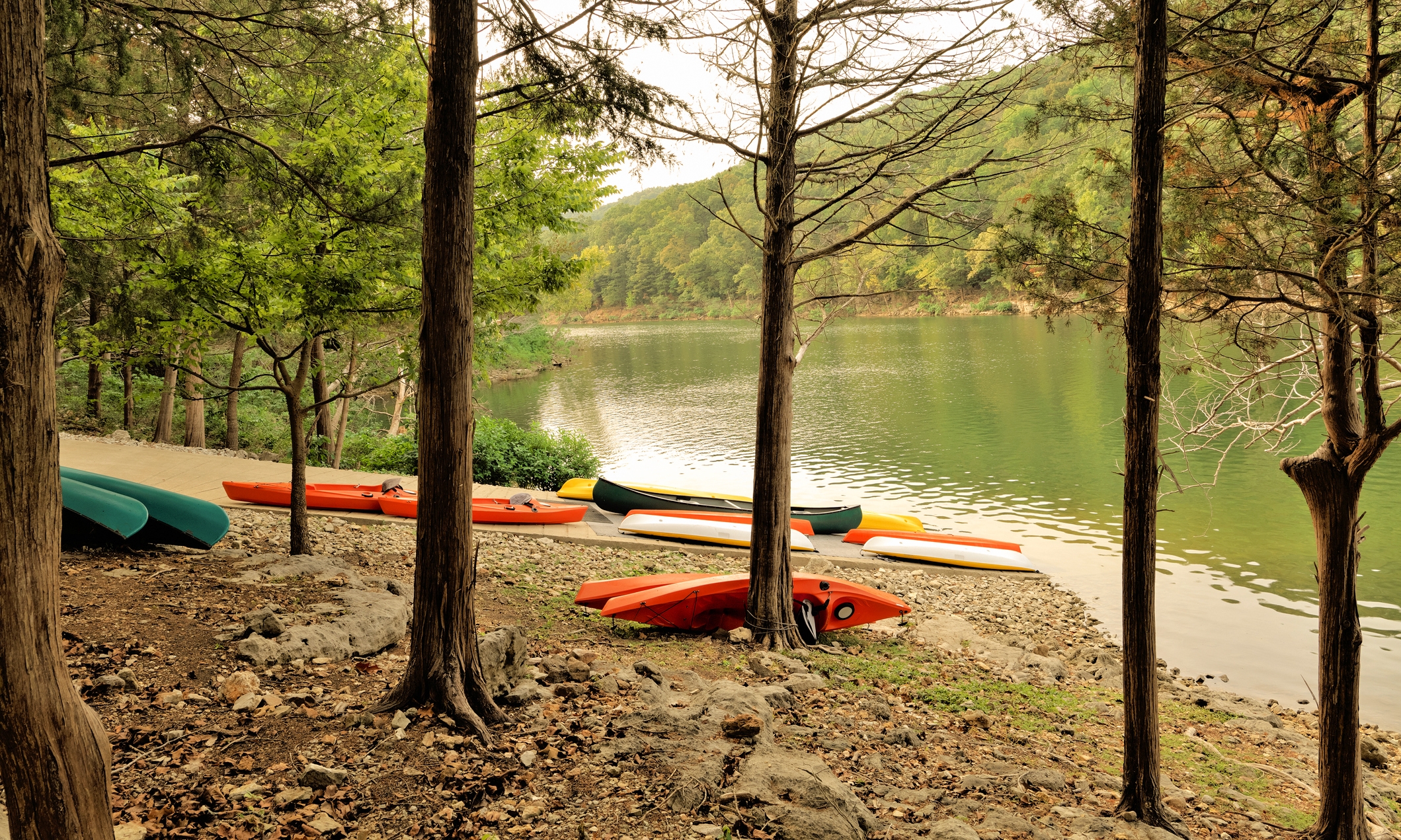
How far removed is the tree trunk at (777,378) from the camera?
629cm

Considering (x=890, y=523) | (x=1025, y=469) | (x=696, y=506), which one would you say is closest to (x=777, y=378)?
(x=696, y=506)

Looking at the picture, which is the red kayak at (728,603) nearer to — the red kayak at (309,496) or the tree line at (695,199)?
the tree line at (695,199)

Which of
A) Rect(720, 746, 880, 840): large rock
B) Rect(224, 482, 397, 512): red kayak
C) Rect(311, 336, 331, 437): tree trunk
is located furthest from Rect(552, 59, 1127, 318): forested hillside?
Rect(224, 482, 397, 512): red kayak

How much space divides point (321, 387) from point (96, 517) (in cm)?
239

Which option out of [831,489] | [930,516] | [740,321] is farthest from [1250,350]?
[740,321]

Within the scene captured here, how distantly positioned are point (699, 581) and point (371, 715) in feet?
12.7

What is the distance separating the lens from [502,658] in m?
4.65

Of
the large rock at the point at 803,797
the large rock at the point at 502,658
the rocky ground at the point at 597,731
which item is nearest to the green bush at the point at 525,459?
the rocky ground at the point at 597,731

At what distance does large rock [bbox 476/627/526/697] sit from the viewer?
4496 millimetres

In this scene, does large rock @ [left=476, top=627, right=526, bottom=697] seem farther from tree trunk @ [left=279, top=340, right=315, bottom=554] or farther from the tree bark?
the tree bark

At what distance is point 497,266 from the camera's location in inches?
350

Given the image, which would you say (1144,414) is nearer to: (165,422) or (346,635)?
(346,635)

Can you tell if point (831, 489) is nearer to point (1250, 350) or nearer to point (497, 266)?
point (497, 266)

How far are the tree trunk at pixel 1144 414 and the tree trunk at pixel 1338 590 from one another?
1345mm
